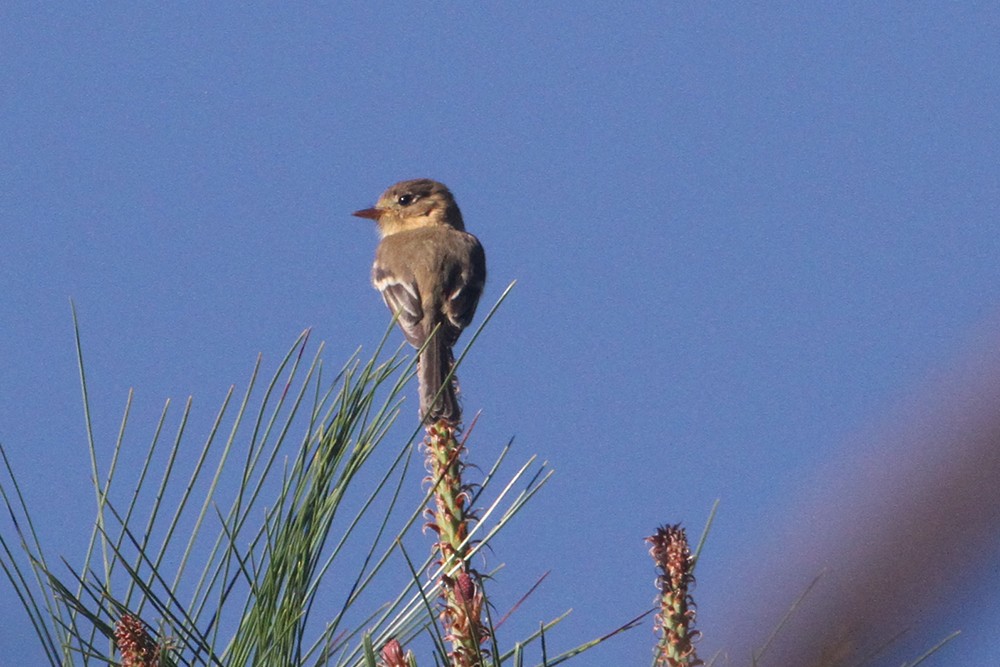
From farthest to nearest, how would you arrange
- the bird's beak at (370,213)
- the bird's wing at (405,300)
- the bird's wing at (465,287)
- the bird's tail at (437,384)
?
the bird's beak at (370,213) < the bird's wing at (465,287) < the bird's wing at (405,300) < the bird's tail at (437,384)

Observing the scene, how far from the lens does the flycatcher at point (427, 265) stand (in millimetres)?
5359

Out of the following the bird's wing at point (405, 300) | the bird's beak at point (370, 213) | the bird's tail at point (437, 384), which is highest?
the bird's beak at point (370, 213)

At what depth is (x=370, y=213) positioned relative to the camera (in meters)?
7.06

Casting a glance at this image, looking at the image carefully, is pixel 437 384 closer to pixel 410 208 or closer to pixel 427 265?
pixel 427 265

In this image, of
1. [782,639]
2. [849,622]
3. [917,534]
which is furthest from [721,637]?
[782,639]

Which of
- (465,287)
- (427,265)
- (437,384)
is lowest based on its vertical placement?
(437,384)

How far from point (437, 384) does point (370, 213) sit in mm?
3284

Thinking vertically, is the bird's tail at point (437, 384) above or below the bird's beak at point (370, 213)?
below

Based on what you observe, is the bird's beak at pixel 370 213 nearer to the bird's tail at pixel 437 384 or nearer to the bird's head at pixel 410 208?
the bird's head at pixel 410 208

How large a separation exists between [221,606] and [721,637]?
2.98m

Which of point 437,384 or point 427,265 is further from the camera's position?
point 427,265

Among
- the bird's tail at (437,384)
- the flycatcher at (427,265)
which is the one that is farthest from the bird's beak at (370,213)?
the bird's tail at (437,384)

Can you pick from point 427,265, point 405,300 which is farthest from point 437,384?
point 427,265

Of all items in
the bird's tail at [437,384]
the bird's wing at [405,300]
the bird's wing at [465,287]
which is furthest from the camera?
the bird's wing at [465,287]
